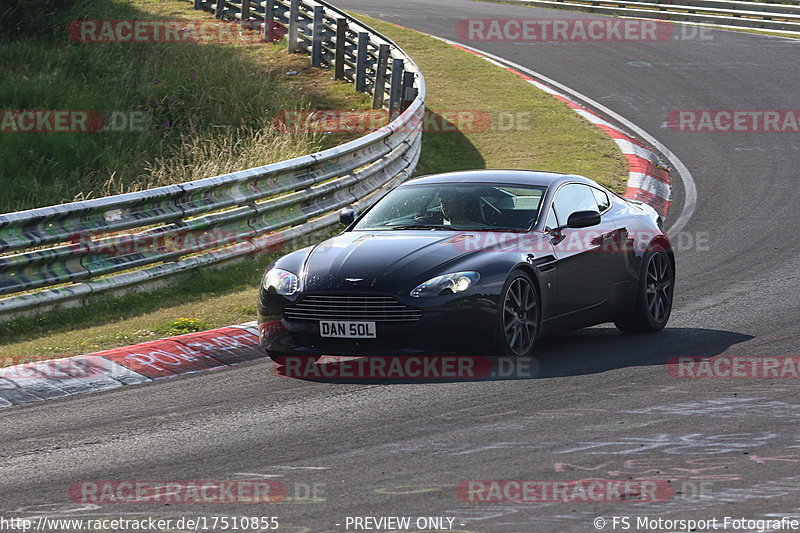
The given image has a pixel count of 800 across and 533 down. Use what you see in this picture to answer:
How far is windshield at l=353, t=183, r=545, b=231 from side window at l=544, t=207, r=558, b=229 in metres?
0.10

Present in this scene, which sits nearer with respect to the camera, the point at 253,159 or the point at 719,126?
the point at 253,159

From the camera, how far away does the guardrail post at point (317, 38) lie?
24.5 m

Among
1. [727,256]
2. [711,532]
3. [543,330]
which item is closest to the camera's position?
[711,532]

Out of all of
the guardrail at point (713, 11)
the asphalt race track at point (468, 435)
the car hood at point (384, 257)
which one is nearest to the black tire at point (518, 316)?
the asphalt race track at point (468, 435)

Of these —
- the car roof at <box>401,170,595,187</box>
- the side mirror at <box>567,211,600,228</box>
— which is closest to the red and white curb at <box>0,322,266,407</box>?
the car roof at <box>401,170,595,187</box>

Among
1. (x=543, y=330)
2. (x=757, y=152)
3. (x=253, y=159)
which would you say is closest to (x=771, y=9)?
(x=757, y=152)

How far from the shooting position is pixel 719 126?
23016 mm

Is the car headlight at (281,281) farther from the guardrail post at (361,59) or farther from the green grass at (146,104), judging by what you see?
the guardrail post at (361,59)

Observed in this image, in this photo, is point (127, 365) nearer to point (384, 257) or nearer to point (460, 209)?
point (384, 257)

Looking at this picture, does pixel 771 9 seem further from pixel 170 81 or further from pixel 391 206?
pixel 391 206

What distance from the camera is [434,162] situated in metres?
19.8

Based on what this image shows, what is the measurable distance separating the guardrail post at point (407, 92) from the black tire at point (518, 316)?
40.0 feet

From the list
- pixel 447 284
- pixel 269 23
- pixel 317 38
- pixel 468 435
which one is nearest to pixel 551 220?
pixel 447 284

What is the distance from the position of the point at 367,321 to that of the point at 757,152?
45.4ft
